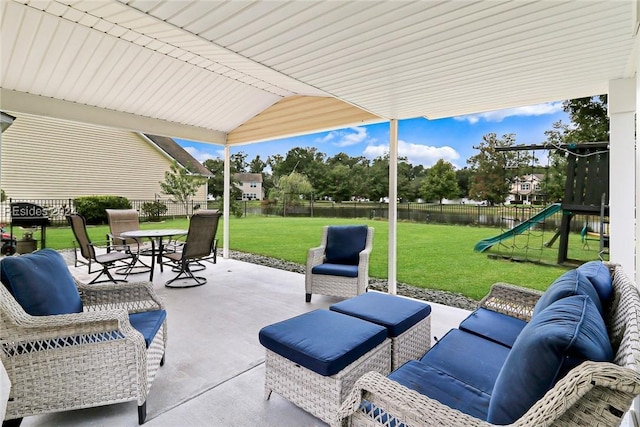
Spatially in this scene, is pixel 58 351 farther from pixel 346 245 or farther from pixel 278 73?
pixel 346 245

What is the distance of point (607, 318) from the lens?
1343 millimetres

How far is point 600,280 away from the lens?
1.52 meters

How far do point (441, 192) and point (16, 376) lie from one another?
876 centimetres

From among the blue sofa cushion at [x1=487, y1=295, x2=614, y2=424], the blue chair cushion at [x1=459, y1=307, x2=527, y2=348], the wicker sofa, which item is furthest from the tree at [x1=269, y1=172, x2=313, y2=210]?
the blue sofa cushion at [x1=487, y1=295, x2=614, y2=424]

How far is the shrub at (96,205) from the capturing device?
10.5 m

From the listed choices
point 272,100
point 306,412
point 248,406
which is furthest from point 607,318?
point 272,100

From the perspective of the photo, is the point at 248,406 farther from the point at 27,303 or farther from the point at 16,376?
the point at 27,303

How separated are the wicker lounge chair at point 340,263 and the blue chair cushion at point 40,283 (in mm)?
2528

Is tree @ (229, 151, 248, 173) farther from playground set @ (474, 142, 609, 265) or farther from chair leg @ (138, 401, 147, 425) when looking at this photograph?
chair leg @ (138, 401, 147, 425)

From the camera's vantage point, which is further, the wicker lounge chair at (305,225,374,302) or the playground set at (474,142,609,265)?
the playground set at (474,142,609,265)

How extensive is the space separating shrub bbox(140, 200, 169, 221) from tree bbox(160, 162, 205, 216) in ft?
2.07

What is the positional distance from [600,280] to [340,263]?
300 centimetres

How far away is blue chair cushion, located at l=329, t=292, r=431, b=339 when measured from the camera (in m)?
2.12

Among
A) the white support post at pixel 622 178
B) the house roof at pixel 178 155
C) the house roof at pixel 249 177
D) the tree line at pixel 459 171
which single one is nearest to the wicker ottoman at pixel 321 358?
the white support post at pixel 622 178
